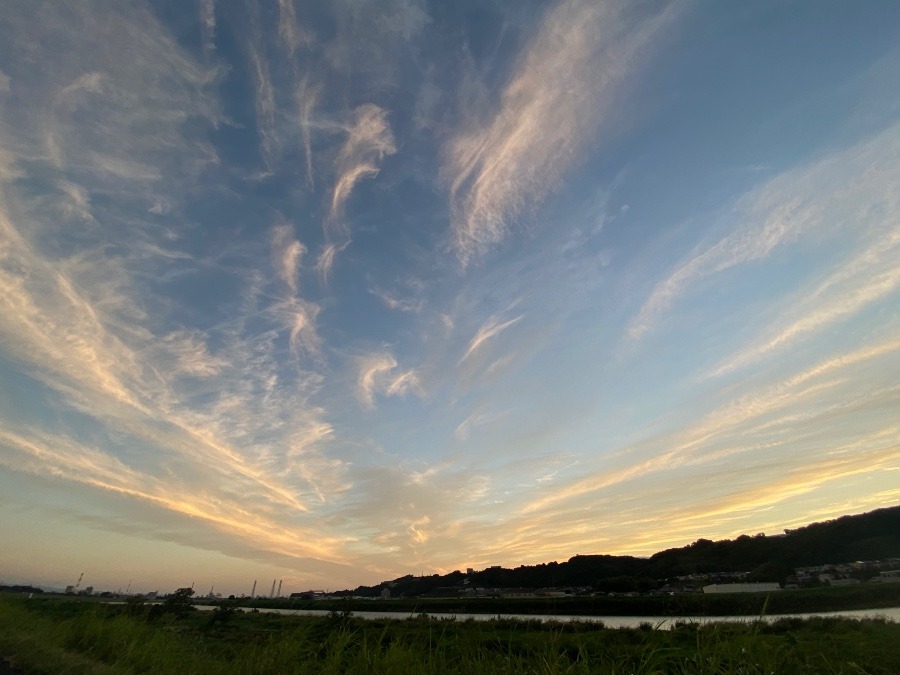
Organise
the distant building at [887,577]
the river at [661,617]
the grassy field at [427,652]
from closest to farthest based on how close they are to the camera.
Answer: the grassy field at [427,652], the river at [661,617], the distant building at [887,577]

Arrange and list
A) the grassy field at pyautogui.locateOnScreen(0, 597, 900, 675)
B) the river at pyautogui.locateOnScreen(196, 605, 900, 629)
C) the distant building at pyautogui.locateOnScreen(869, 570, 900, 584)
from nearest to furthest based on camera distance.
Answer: the grassy field at pyautogui.locateOnScreen(0, 597, 900, 675)
the river at pyautogui.locateOnScreen(196, 605, 900, 629)
the distant building at pyautogui.locateOnScreen(869, 570, 900, 584)

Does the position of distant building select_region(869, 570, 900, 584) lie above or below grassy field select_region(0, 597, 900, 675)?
above

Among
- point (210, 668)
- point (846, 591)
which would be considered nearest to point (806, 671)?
point (210, 668)

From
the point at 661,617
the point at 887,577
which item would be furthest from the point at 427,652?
the point at 887,577

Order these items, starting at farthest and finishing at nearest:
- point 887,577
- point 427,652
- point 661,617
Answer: point 887,577 → point 661,617 → point 427,652

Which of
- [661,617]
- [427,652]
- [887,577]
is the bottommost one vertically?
[427,652]

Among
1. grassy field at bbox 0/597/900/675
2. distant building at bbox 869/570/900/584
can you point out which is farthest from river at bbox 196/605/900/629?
distant building at bbox 869/570/900/584

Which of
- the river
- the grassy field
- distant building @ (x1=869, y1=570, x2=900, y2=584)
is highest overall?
distant building @ (x1=869, y1=570, x2=900, y2=584)

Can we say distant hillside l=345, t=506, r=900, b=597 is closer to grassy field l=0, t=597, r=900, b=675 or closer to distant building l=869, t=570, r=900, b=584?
distant building l=869, t=570, r=900, b=584

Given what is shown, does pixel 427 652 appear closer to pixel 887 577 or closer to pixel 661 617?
pixel 661 617

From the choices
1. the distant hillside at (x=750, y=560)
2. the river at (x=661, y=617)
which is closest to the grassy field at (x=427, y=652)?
the river at (x=661, y=617)

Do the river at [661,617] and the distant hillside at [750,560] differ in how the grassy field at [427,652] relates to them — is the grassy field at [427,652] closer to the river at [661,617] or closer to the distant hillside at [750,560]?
the river at [661,617]

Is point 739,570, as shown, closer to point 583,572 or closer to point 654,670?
point 583,572

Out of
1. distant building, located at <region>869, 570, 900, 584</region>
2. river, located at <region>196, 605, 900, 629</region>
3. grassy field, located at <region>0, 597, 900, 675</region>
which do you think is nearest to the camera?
grassy field, located at <region>0, 597, 900, 675</region>
